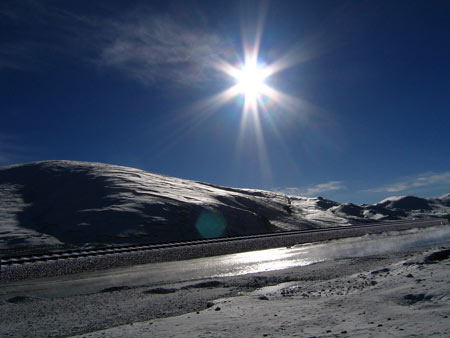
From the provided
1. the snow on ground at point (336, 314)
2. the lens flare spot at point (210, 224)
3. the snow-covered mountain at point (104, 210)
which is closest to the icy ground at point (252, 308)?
the snow on ground at point (336, 314)

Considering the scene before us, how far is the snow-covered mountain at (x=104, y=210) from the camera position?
3434 centimetres

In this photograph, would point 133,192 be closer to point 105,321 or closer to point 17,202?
point 17,202

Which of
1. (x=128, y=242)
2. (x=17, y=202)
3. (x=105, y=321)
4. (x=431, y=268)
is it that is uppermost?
(x=17, y=202)

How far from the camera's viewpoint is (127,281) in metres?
11.8

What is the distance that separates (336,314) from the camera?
4.66 m

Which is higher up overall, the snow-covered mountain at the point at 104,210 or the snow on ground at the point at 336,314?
the snow-covered mountain at the point at 104,210

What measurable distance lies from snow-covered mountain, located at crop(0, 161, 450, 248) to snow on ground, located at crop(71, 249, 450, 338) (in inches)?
1114

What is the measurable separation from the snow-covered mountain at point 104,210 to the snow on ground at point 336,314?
28294 mm

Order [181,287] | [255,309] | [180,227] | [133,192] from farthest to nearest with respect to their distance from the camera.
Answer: [133,192] → [180,227] → [181,287] → [255,309]

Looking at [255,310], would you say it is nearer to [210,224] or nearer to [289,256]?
[289,256]

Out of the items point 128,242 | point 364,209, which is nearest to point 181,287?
point 128,242

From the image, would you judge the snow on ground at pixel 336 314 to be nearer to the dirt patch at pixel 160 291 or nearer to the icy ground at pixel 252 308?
the icy ground at pixel 252 308

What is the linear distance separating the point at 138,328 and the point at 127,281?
703 cm

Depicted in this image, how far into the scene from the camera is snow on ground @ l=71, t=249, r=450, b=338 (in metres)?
3.90
